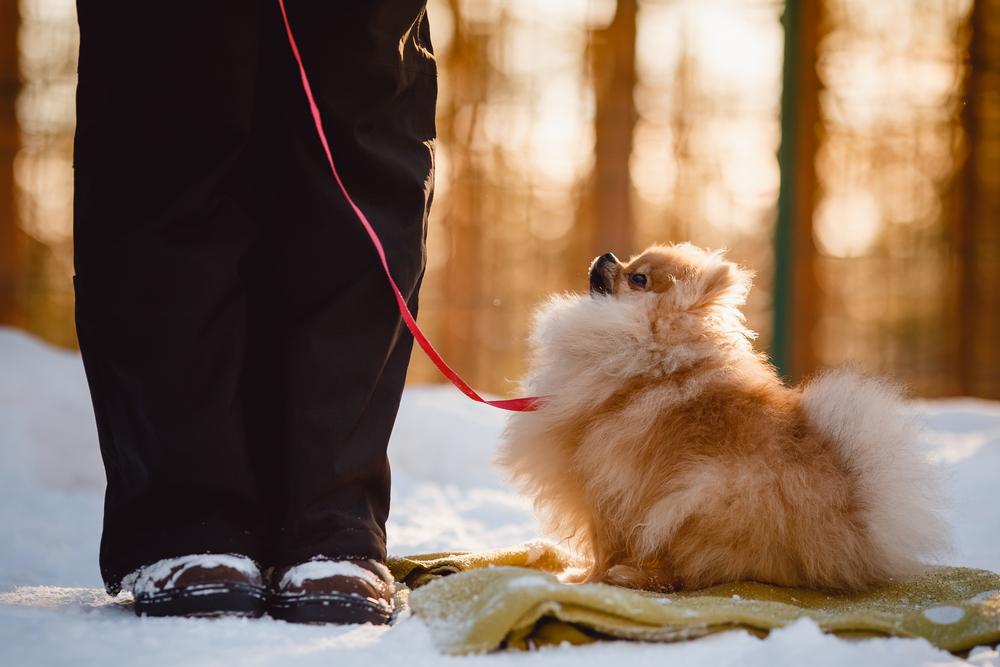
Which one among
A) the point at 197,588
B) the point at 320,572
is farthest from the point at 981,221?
the point at 197,588

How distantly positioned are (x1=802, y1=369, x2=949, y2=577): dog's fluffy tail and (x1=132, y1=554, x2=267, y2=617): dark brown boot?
0.91 m

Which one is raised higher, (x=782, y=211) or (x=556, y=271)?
(x=782, y=211)

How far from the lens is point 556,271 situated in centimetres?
492

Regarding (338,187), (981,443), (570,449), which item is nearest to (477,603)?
(570,449)

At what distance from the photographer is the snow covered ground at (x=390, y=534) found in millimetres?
1011

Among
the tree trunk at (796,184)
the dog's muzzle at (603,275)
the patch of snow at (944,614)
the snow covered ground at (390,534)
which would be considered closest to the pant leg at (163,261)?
the snow covered ground at (390,534)

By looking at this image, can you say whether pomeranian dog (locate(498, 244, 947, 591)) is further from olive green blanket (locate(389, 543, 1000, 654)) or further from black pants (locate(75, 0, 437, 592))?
black pants (locate(75, 0, 437, 592))

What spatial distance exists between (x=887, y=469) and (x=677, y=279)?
50 cm

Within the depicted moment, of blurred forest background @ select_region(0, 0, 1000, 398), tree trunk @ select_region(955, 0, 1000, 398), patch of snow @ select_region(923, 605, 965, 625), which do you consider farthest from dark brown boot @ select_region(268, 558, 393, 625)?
tree trunk @ select_region(955, 0, 1000, 398)

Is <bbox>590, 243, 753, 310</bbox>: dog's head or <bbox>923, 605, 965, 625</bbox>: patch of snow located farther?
<bbox>590, 243, 753, 310</bbox>: dog's head

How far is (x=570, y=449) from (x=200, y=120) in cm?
78

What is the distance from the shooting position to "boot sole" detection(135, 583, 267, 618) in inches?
44.9

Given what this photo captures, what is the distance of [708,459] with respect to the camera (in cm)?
140

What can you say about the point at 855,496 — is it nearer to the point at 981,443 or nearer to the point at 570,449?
the point at 570,449
